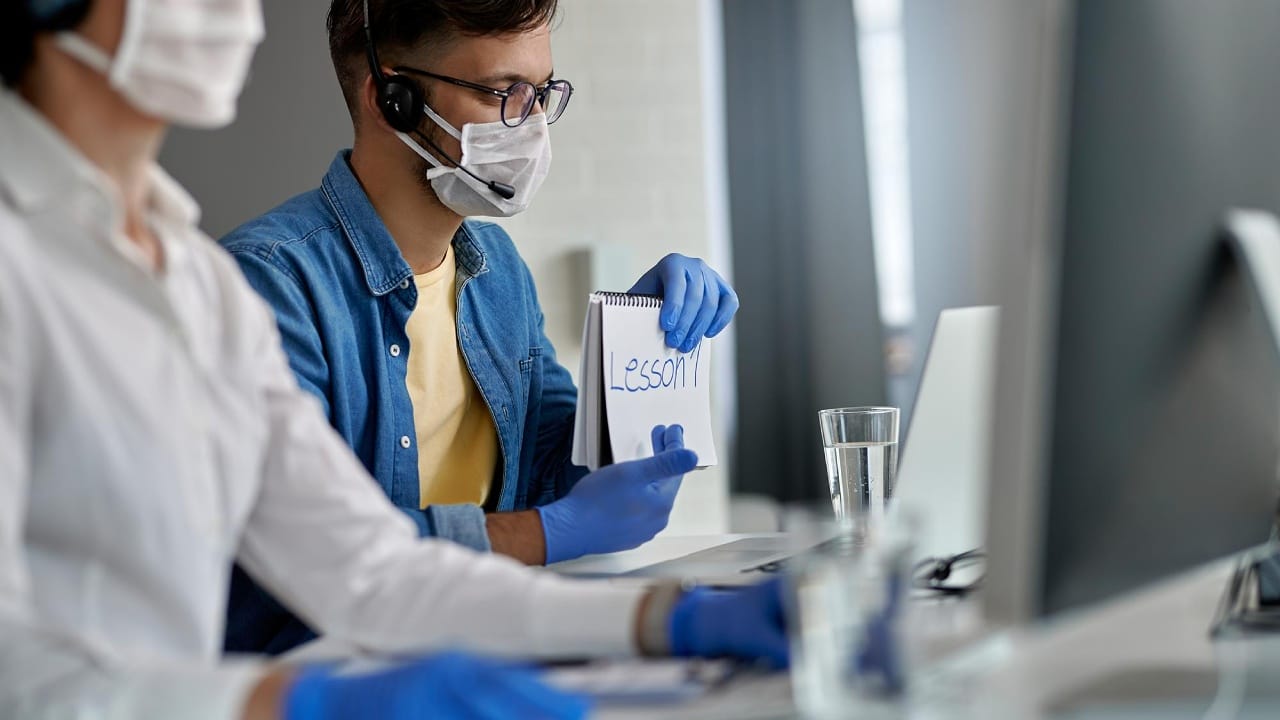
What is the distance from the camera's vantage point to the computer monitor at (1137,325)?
2.18 ft

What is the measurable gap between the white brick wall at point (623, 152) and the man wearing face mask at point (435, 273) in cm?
114

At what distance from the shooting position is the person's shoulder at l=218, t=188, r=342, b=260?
151 centimetres

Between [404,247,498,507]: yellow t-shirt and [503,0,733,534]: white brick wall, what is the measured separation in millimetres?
1262

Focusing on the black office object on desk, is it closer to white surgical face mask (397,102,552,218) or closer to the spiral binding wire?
the spiral binding wire

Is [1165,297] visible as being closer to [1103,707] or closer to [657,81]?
[1103,707]

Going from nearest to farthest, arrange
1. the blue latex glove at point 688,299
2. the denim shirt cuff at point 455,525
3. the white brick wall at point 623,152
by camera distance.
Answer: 1. the denim shirt cuff at point 455,525
2. the blue latex glove at point 688,299
3. the white brick wall at point 623,152

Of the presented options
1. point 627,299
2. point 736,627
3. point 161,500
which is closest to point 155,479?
point 161,500

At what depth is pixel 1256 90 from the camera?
810 millimetres

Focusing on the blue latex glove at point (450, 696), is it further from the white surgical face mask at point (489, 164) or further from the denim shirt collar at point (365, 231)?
the white surgical face mask at point (489, 164)

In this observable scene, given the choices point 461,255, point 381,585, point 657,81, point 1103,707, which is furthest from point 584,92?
point 1103,707

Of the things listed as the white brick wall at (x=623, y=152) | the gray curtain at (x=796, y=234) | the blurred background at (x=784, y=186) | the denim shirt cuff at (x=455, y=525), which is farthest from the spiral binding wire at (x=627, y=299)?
the gray curtain at (x=796, y=234)

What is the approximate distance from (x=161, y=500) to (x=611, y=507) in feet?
2.14

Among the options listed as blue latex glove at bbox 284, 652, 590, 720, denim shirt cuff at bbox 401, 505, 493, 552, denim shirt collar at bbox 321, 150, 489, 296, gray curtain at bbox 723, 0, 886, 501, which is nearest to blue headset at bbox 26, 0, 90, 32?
blue latex glove at bbox 284, 652, 590, 720

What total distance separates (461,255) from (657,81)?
139cm
